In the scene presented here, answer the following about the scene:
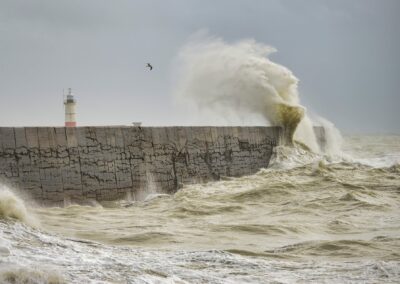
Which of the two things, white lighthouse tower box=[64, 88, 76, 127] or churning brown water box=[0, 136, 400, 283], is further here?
white lighthouse tower box=[64, 88, 76, 127]

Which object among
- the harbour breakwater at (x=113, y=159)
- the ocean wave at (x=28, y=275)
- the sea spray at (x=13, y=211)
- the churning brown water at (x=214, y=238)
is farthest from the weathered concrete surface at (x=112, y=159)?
the ocean wave at (x=28, y=275)

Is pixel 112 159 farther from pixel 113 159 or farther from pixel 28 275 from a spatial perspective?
pixel 28 275

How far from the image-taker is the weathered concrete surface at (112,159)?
26.2ft

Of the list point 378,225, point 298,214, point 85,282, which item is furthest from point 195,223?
point 85,282

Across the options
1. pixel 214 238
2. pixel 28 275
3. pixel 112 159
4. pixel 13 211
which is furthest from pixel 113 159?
pixel 28 275

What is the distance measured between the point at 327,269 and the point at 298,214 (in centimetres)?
285

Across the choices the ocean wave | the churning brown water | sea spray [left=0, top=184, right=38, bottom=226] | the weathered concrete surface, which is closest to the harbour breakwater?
the weathered concrete surface

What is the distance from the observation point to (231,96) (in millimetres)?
16438

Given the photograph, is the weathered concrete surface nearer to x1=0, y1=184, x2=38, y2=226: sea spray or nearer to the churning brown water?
the churning brown water

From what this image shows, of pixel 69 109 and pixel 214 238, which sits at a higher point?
pixel 69 109

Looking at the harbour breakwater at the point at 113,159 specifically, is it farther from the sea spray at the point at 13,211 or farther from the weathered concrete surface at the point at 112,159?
the sea spray at the point at 13,211

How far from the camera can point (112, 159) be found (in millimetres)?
9250

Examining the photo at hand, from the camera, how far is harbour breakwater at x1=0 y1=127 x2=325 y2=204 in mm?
7980

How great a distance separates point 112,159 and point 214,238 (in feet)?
13.0
